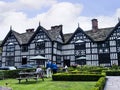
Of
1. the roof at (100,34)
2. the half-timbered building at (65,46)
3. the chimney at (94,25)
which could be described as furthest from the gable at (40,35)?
the chimney at (94,25)

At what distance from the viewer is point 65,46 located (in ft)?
153

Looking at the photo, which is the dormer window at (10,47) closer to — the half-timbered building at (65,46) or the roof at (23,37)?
the half-timbered building at (65,46)

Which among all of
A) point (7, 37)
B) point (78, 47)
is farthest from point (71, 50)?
point (7, 37)

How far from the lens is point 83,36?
4441 cm

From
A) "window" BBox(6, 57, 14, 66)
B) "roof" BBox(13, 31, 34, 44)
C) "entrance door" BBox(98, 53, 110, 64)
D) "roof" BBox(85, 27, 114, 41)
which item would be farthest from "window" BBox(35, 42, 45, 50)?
"entrance door" BBox(98, 53, 110, 64)

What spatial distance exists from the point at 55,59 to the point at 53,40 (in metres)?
4.03

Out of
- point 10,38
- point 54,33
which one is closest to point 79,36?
point 54,33

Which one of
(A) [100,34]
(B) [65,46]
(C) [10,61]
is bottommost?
(C) [10,61]

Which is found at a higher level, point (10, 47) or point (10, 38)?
point (10, 38)

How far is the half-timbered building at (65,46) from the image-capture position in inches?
1645

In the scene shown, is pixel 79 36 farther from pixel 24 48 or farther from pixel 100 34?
pixel 24 48

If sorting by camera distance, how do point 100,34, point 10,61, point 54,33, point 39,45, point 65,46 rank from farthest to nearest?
point 10,61 → point 65,46 → point 54,33 → point 39,45 → point 100,34

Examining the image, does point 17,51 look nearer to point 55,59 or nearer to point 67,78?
point 55,59

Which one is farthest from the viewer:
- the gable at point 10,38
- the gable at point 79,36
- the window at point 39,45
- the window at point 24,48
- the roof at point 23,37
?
the gable at point 10,38
